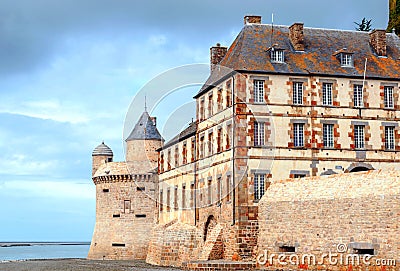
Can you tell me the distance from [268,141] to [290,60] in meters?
4.74

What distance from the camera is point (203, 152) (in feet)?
141

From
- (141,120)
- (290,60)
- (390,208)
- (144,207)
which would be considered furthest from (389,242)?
(141,120)

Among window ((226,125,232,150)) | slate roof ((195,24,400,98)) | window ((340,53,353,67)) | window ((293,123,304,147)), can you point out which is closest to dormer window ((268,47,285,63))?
slate roof ((195,24,400,98))

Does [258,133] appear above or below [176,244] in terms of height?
above

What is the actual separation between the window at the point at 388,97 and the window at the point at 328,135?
11.1ft

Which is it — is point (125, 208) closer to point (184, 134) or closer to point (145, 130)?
point (145, 130)

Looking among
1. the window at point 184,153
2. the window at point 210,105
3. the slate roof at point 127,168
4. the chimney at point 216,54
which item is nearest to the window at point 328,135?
the window at point 210,105

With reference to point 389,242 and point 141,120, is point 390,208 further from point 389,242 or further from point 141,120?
point 141,120

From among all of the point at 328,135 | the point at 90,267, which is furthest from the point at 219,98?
the point at 90,267

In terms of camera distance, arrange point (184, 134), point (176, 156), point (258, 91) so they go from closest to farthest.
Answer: point (258, 91) → point (184, 134) → point (176, 156)

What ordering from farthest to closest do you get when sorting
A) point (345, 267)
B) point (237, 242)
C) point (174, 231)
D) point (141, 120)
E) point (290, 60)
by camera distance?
point (141, 120) < point (174, 231) < point (290, 60) < point (237, 242) < point (345, 267)

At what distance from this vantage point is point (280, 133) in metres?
37.5

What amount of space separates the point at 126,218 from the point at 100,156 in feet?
24.7

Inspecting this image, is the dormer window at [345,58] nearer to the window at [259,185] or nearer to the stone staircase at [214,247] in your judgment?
the window at [259,185]
